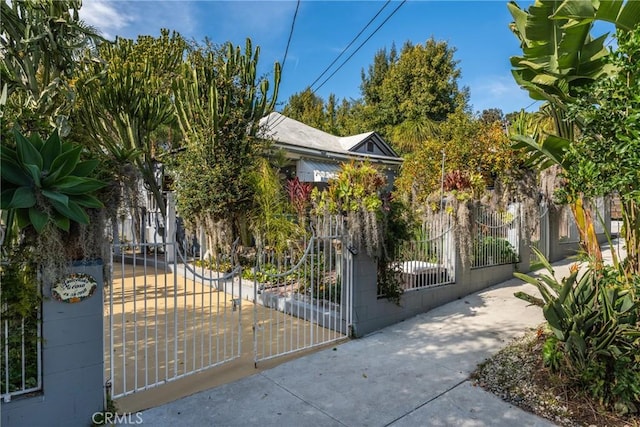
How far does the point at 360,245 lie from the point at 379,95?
915 inches

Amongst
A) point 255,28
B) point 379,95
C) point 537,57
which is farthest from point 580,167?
point 379,95

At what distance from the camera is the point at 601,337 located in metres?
3.42

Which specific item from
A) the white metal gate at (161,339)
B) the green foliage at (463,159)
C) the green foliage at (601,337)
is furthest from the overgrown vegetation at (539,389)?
the green foliage at (463,159)

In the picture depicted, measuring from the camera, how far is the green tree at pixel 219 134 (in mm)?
8477

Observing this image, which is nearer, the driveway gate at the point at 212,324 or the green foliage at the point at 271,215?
the driveway gate at the point at 212,324

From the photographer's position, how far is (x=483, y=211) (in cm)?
797

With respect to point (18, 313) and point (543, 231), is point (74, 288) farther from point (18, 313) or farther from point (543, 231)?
point (543, 231)

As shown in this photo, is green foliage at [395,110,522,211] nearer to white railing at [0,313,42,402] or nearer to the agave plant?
the agave plant

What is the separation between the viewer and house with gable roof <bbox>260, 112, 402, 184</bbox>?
12.0 m

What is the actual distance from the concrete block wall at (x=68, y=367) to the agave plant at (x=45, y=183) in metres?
0.54

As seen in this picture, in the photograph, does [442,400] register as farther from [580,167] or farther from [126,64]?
[126,64]

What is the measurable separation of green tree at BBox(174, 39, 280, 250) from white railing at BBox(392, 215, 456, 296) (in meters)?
4.21

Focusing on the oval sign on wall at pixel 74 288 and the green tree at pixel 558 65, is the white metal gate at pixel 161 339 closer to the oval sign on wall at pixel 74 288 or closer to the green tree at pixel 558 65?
the oval sign on wall at pixel 74 288

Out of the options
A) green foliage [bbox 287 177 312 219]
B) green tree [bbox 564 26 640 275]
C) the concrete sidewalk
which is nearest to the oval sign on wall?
the concrete sidewalk
